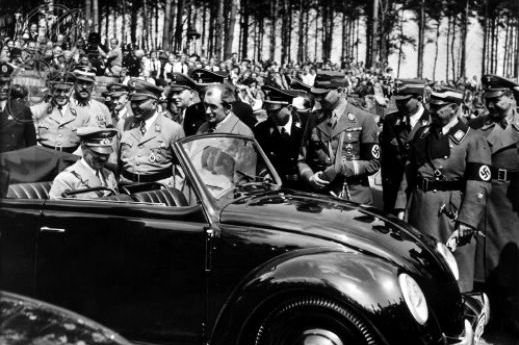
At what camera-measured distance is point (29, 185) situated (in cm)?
473

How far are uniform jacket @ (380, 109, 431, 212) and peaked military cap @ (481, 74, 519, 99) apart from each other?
174 centimetres

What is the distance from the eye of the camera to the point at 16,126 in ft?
22.6

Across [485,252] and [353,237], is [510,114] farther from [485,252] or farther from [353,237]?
[353,237]

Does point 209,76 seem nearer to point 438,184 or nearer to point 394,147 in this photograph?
point 394,147

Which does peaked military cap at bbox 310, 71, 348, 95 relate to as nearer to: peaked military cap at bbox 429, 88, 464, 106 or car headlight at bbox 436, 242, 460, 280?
peaked military cap at bbox 429, 88, 464, 106

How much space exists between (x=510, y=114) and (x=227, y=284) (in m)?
3.18

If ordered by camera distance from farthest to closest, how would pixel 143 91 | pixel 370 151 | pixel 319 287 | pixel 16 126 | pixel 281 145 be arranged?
pixel 281 145, pixel 16 126, pixel 143 91, pixel 370 151, pixel 319 287

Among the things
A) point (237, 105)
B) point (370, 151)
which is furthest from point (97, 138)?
point (237, 105)

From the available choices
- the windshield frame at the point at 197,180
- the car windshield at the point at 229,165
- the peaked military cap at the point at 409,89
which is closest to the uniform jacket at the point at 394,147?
the peaked military cap at the point at 409,89

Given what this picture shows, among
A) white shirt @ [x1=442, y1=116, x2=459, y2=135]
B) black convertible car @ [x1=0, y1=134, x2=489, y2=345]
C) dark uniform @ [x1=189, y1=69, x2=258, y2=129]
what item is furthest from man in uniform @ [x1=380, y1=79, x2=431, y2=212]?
black convertible car @ [x1=0, y1=134, x2=489, y2=345]

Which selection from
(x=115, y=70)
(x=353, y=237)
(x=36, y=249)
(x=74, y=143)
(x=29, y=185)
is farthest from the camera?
(x=115, y=70)

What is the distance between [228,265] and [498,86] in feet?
10.4

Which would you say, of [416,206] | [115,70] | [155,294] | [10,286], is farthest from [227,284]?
[115,70]

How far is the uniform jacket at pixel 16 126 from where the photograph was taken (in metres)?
6.66
